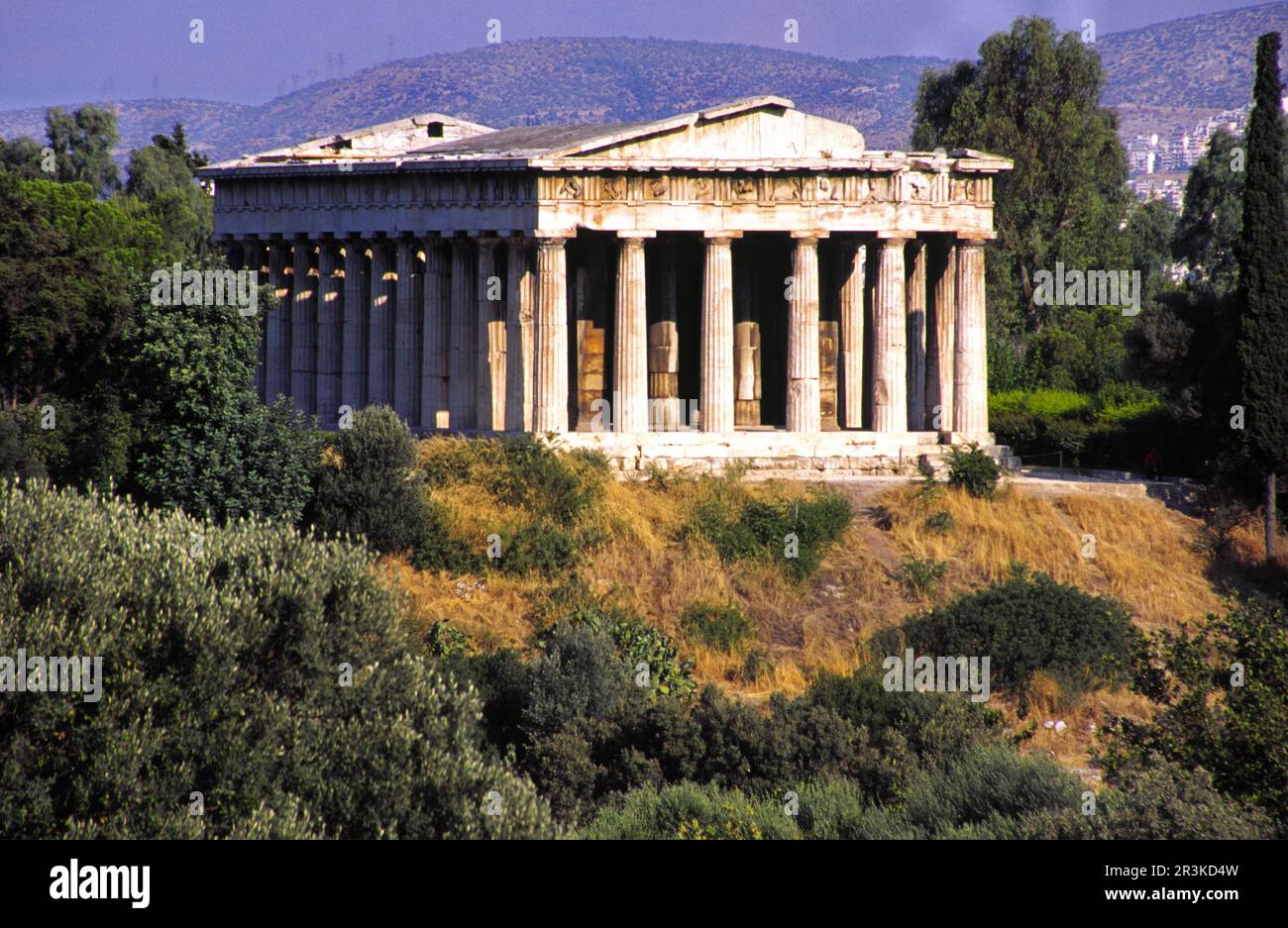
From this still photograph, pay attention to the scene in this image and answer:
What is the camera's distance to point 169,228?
83562 millimetres

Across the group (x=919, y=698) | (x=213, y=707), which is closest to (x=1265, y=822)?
(x=919, y=698)

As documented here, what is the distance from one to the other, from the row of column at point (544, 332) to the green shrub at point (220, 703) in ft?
58.2

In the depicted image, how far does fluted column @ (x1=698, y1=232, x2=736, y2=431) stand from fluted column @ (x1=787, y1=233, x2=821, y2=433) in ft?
4.77

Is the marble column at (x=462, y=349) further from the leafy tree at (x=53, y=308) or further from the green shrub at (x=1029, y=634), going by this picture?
the green shrub at (x=1029, y=634)

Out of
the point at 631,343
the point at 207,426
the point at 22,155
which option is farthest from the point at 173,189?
the point at 207,426

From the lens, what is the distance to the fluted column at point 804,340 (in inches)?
1750

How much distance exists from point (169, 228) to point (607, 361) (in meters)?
40.6

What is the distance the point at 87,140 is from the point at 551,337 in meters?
68.2

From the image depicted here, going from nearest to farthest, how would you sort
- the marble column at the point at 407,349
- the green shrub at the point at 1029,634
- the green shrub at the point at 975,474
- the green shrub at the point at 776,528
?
the green shrub at the point at 1029,634 → the green shrub at the point at 776,528 → the green shrub at the point at 975,474 → the marble column at the point at 407,349

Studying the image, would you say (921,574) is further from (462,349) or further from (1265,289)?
(462,349)

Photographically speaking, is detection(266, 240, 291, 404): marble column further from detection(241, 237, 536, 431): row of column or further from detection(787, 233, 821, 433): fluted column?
detection(787, 233, 821, 433): fluted column

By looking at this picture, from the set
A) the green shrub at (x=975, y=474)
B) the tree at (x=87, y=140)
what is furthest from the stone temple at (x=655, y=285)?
the tree at (x=87, y=140)
